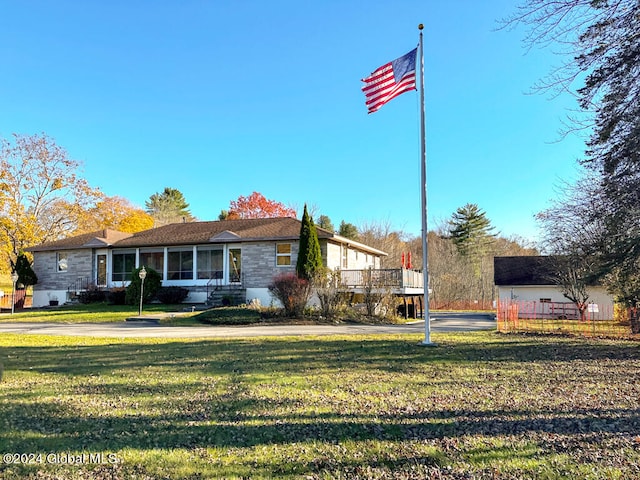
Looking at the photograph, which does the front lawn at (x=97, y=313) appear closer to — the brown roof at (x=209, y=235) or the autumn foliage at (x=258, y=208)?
the brown roof at (x=209, y=235)

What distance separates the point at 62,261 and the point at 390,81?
26038 mm

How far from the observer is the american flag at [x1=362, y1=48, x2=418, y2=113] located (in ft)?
36.4

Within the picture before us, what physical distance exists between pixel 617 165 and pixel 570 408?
5988 mm

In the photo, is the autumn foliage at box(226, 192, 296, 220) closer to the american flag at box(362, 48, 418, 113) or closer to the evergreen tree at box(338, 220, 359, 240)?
the evergreen tree at box(338, 220, 359, 240)

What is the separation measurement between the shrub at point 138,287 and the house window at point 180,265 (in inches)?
77.3

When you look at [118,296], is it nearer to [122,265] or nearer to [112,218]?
[122,265]

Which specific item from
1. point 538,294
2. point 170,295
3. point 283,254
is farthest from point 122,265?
point 538,294

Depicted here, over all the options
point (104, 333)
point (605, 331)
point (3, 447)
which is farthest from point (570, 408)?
point (104, 333)

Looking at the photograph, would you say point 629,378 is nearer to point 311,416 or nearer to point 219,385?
point 311,416

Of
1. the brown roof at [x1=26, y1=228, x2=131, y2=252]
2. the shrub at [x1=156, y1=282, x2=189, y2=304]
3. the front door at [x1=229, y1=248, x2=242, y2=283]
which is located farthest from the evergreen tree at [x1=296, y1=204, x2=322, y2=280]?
the brown roof at [x1=26, y1=228, x2=131, y2=252]

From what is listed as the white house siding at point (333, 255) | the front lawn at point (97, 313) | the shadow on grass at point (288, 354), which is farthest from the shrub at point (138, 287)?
the shadow on grass at point (288, 354)

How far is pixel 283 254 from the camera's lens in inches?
960

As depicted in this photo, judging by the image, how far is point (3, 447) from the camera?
3.87 meters

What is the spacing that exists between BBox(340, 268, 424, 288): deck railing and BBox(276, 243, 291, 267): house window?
333cm
